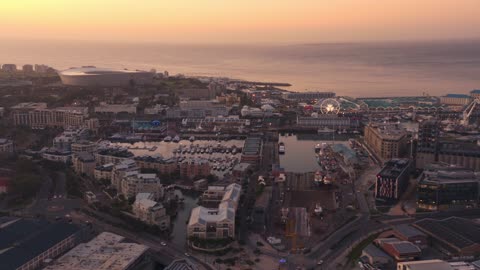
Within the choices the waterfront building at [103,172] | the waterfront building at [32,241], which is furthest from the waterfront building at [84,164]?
the waterfront building at [32,241]

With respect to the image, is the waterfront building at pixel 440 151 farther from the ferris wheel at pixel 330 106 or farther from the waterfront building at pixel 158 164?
the ferris wheel at pixel 330 106

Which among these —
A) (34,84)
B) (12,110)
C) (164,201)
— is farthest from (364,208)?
(34,84)

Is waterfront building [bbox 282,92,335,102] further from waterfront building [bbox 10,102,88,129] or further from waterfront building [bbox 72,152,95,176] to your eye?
waterfront building [bbox 72,152,95,176]

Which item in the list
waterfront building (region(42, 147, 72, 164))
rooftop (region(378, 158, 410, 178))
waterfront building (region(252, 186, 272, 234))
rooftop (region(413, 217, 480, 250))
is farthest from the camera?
waterfront building (region(42, 147, 72, 164))

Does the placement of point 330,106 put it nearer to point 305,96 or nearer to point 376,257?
point 305,96

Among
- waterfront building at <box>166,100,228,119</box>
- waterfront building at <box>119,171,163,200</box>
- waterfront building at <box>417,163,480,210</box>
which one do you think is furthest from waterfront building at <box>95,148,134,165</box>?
waterfront building at <box>166,100,228,119</box>
